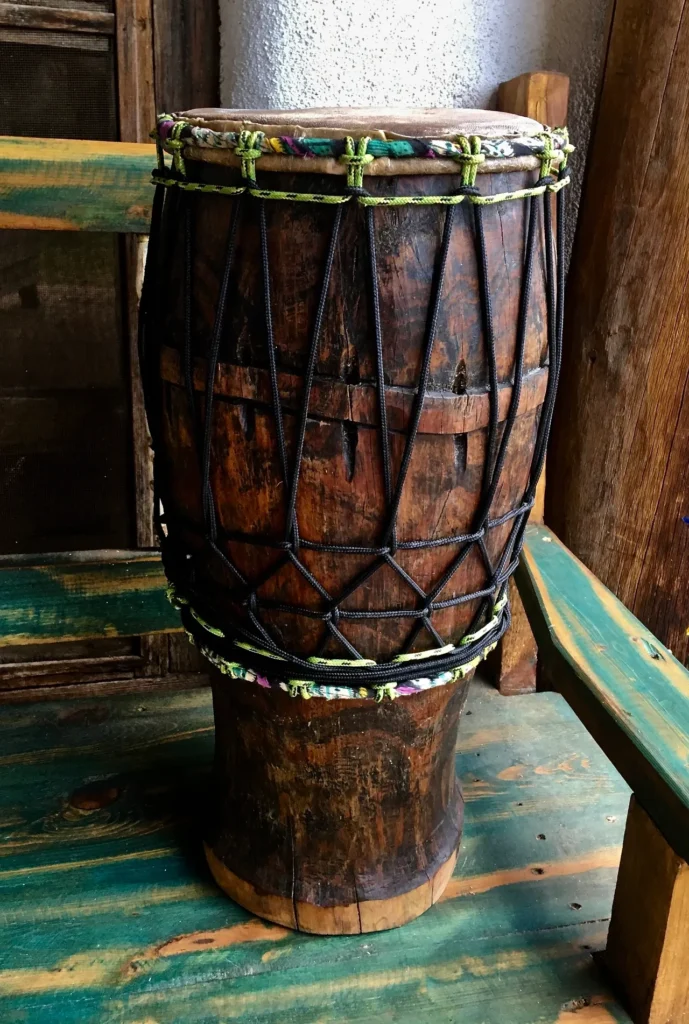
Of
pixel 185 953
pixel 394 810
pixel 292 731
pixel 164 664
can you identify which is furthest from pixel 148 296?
pixel 164 664

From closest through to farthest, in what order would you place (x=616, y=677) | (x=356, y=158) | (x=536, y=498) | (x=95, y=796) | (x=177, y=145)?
1. (x=356, y=158)
2. (x=177, y=145)
3. (x=616, y=677)
4. (x=95, y=796)
5. (x=536, y=498)

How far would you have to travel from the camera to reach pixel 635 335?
4.81 ft

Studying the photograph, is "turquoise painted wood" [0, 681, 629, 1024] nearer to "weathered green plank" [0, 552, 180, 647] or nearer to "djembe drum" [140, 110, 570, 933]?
"djembe drum" [140, 110, 570, 933]

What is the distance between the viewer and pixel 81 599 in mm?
1468

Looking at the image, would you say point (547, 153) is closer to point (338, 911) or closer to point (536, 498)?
point (536, 498)

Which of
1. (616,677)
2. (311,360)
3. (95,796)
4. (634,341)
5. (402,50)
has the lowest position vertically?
(95,796)

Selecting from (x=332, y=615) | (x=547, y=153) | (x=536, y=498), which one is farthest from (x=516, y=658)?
(x=547, y=153)

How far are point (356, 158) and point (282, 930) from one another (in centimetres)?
99

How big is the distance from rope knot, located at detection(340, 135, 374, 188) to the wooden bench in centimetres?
59

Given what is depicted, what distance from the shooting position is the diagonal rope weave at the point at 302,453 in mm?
835

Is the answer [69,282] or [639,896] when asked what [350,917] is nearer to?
[639,896]

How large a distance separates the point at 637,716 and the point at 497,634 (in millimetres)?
203

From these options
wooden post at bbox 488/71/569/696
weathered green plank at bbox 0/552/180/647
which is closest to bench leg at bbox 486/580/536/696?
wooden post at bbox 488/71/569/696

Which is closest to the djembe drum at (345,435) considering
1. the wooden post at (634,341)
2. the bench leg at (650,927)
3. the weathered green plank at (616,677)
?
the weathered green plank at (616,677)
